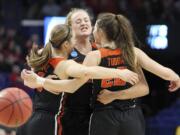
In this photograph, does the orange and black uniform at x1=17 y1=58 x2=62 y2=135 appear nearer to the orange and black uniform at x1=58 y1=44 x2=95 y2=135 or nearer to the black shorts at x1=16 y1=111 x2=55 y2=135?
the black shorts at x1=16 y1=111 x2=55 y2=135

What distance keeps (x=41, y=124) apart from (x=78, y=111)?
468mm

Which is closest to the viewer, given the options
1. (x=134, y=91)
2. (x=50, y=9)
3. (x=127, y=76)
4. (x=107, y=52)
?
(x=127, y=76)

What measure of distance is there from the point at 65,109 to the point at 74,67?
78cm

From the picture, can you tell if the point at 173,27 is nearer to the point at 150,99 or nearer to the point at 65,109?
the point at 150,99

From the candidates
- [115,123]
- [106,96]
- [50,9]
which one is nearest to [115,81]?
[106,96]

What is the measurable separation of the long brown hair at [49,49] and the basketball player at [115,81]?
302mm

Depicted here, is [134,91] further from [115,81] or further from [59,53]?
[59,53]

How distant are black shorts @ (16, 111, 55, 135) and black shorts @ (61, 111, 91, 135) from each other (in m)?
0.27

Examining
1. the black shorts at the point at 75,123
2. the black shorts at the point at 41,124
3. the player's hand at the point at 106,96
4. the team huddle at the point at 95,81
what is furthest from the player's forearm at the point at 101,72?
the black shorts at the point at 75,123

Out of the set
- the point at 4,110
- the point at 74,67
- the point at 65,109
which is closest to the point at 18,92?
the point at 4,110

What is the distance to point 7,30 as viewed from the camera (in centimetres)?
1378

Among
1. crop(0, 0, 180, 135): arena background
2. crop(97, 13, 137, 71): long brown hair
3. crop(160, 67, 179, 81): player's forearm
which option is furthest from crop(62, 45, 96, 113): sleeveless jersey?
crop(0, 0, 180, 135): arena background

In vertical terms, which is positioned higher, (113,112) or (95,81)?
(95,81)

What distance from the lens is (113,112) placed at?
5.04m
